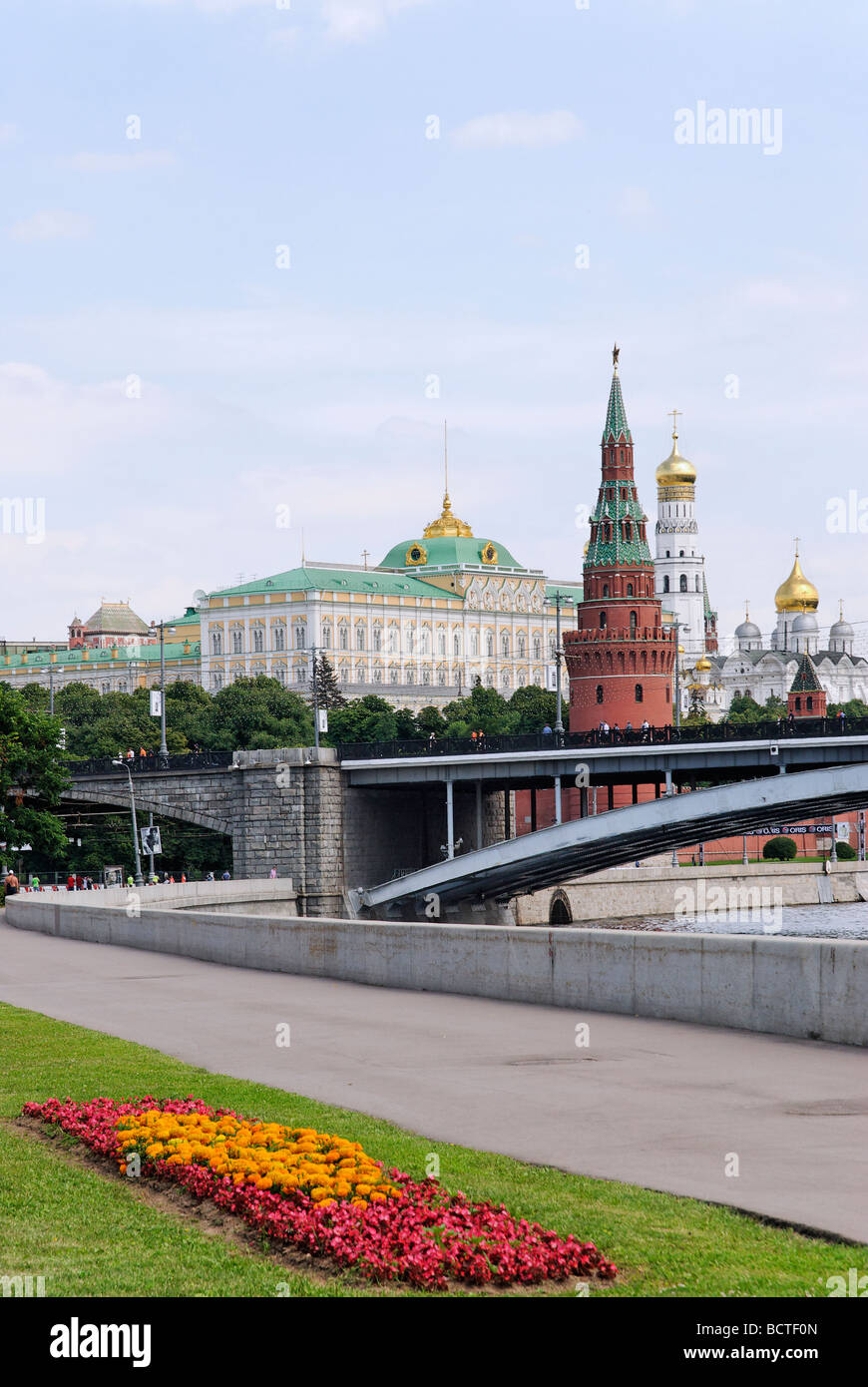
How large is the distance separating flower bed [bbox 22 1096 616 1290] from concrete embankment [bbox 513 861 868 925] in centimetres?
5703

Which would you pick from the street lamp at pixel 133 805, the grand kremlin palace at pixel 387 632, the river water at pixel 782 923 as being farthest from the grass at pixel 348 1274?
the grand kremlin palace at pixel 387 632

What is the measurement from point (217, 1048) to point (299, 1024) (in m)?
1.73

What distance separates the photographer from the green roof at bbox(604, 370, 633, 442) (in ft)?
297

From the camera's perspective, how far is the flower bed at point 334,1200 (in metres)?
7.89

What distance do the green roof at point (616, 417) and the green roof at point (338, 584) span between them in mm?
81869

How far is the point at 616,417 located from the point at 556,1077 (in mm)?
79899

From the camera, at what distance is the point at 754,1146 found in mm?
10375

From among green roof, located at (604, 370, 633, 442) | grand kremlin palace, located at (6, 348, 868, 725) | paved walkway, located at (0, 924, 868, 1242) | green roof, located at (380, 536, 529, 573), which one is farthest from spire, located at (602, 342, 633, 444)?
green roof, located at (380, 536, 529, 573)

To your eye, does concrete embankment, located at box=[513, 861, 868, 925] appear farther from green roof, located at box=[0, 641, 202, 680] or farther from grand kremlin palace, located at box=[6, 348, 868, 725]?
green roof, located at box=[0, 641, 202, 680]

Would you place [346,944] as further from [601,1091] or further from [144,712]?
[144,712]

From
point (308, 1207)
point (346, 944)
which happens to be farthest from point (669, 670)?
point (308, 1207)

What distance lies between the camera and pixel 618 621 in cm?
8969

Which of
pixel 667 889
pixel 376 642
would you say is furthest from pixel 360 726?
pixel 376 642

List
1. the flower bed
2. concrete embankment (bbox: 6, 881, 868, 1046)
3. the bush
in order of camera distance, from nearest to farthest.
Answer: the flower bed → concrete embankment (bbox: 6, 881, 868, 1046) → the bush
